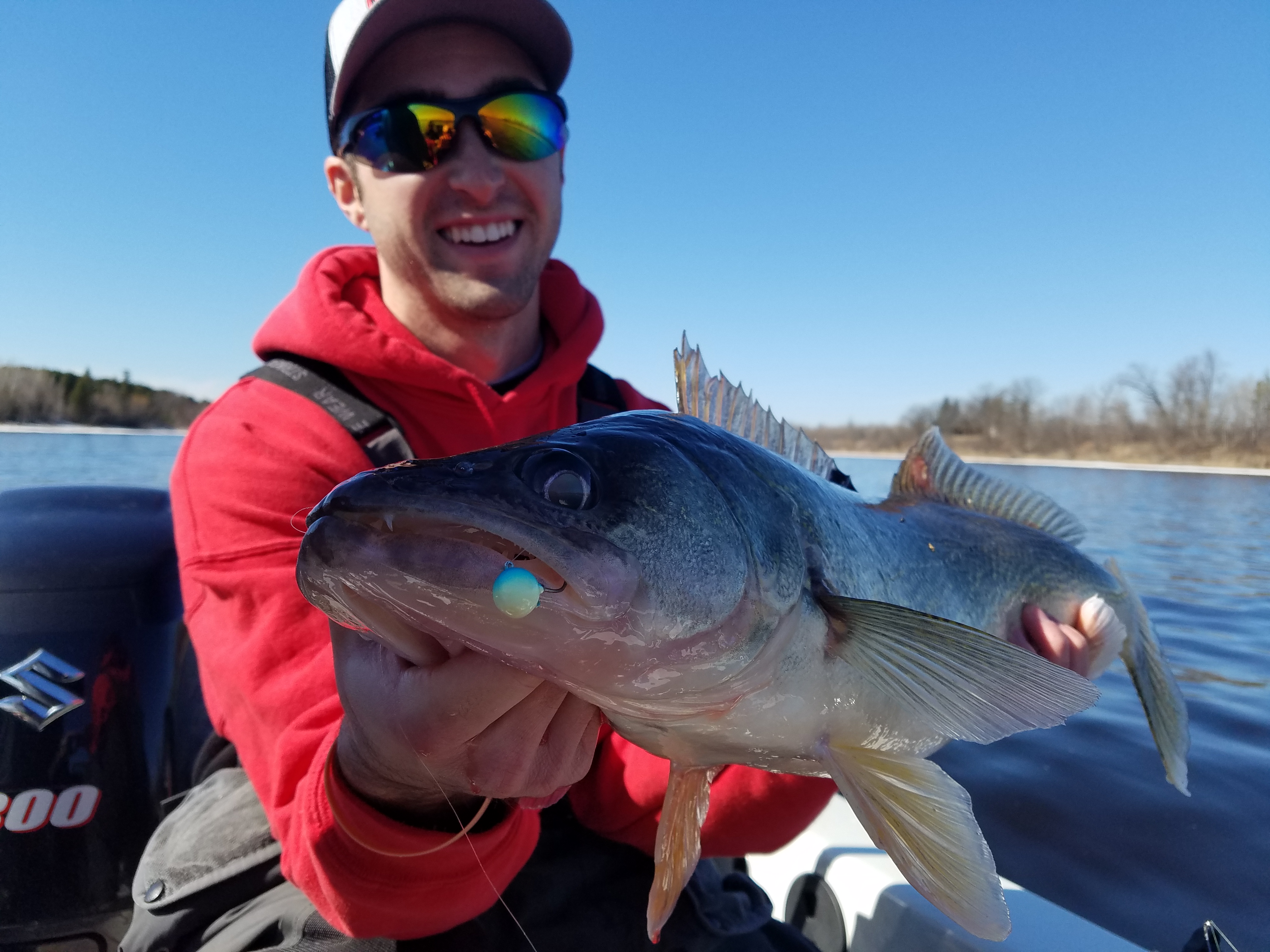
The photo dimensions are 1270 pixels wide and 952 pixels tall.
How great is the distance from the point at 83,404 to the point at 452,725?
902 inches

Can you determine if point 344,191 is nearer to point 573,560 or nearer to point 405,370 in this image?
point 405,370

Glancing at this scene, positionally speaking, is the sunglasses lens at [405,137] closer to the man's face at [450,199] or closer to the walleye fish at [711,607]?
the man's face at [450,199]

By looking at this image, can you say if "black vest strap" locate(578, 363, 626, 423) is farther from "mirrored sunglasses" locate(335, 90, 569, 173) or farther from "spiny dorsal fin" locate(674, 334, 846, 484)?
"spiny dorsal fin" locate(674, 334, 846, 484)

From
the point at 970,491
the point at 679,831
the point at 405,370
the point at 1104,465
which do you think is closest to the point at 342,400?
the point at 405,370

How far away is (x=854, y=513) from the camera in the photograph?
1782mm

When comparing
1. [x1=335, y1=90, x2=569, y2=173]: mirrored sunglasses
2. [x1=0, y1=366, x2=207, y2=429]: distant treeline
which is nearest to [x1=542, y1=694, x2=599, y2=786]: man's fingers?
[x1=335, y1=90, x2=569, y2=173]: mirrored sunglasses

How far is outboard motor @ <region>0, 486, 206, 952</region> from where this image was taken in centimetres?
219

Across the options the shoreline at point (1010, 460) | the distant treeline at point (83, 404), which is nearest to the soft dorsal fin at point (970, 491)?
the shoreline at point (1010, 460)

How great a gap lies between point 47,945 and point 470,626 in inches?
94.1

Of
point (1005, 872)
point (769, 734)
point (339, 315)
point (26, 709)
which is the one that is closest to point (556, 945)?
point (769, 734)

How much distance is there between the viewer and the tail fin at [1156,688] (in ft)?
9.24

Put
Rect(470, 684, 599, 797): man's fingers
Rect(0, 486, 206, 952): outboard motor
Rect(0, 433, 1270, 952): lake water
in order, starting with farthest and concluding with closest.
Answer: Rect(0, 433, 1270, 952): lake water
Rect(0, 486, 206, 952): outboard motor
Rect(470, 684, 599, 797): man's fingers

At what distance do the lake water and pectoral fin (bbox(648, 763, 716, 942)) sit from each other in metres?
1.27

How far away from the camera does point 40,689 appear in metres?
2.30
